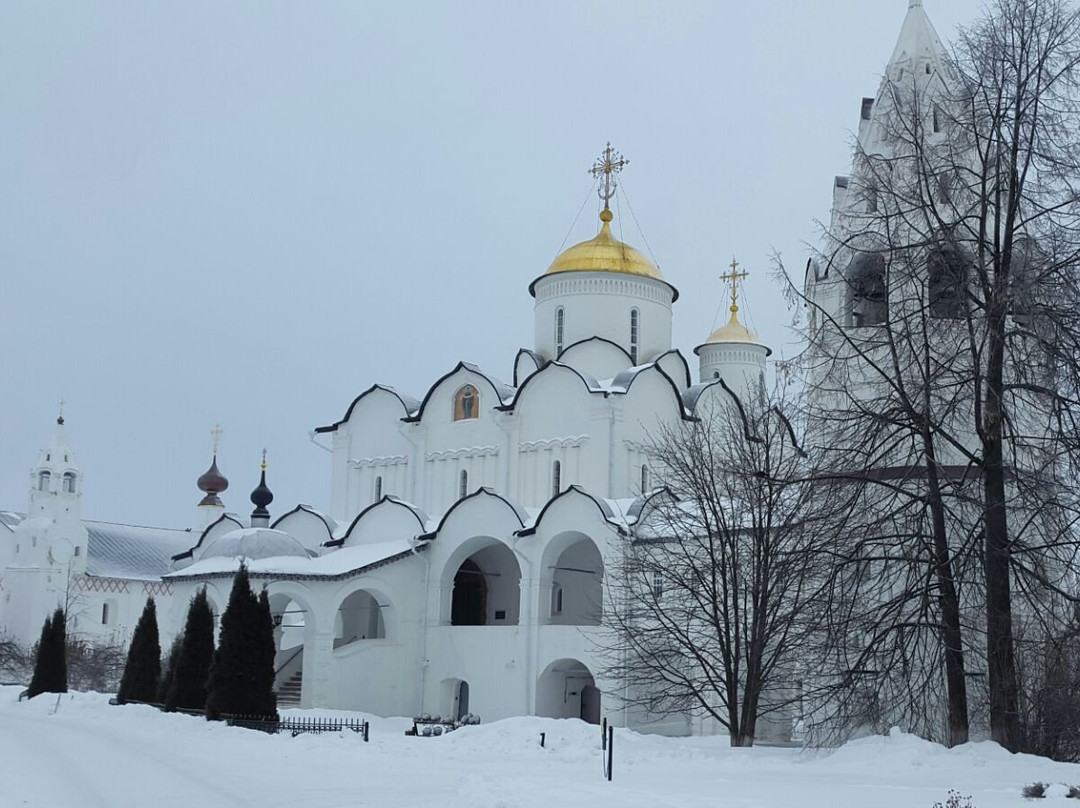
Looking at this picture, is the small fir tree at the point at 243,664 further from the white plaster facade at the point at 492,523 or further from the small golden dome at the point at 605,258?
the small golden dome at the point at 605,258

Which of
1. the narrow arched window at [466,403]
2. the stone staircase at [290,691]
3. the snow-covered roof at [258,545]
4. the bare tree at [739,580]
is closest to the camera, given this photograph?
the bare tree at [739,580]

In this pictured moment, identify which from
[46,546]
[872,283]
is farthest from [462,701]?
[46,546]

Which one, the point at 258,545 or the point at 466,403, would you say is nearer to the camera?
the point at 258,545

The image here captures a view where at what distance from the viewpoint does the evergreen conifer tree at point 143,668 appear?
24.1m

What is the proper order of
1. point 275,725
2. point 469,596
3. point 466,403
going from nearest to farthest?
point 275,725
point 469,596
point 466,403

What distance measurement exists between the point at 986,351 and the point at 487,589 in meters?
19.5

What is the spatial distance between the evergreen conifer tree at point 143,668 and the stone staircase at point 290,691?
158 inches

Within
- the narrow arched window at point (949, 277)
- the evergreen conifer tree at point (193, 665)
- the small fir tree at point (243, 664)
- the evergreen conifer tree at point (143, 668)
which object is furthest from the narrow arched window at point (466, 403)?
the narrow arched window at point (949, 277)

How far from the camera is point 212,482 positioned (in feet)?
177

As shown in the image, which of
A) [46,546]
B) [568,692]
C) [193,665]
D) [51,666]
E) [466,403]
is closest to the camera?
[193,665]

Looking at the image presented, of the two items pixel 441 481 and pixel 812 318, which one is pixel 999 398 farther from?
pixel 441 481

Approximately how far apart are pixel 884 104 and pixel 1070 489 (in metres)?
6.78

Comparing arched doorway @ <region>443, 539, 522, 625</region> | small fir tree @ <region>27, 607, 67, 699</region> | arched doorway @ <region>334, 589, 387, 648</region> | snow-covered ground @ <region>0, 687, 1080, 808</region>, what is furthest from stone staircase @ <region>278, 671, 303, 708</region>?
snow-covered ground @ <region>0, 687, 1080, 808</region>

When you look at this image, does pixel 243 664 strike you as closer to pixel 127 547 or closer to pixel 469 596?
pixel 469 596
